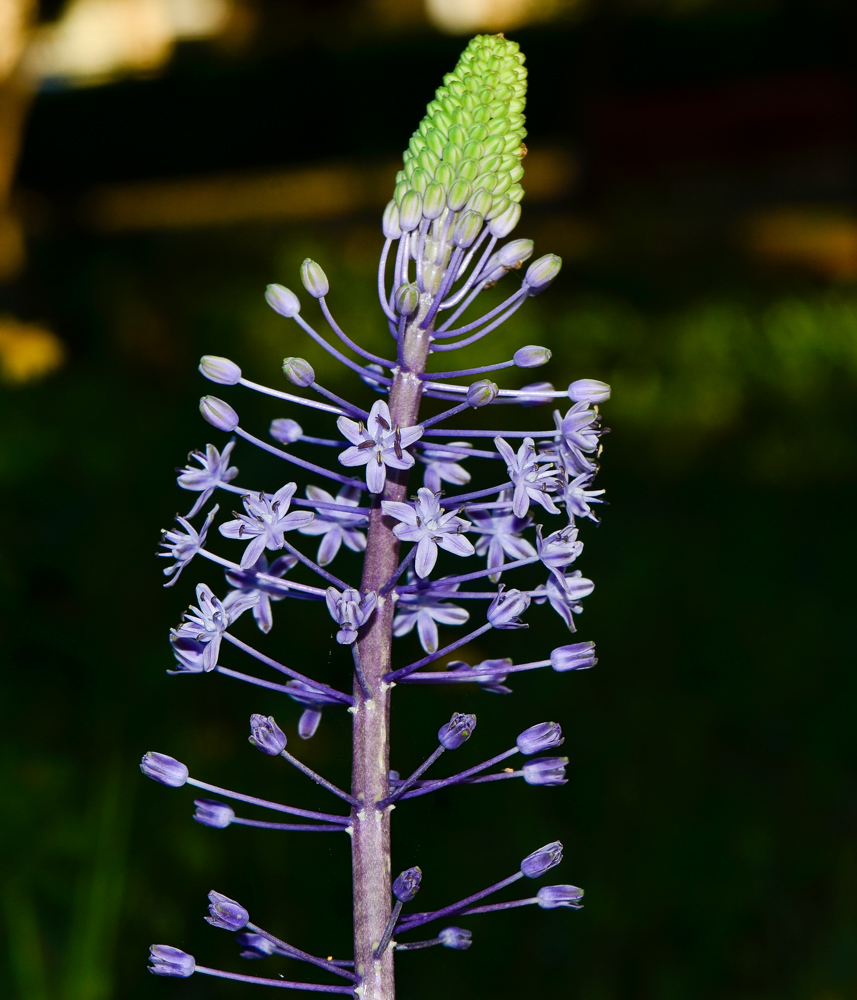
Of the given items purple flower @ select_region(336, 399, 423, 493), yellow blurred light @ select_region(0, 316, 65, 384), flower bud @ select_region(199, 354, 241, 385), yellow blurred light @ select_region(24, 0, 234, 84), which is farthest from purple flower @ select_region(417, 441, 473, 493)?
yellow blurred light @ select_region(24, 0, 234, 84)

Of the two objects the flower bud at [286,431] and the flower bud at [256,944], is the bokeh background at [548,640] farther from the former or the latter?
the flower bud at [286,431]

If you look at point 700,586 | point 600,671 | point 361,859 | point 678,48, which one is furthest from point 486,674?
point 678,48

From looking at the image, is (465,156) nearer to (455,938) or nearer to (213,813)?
(213,813)

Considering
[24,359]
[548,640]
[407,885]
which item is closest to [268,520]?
[407,885]

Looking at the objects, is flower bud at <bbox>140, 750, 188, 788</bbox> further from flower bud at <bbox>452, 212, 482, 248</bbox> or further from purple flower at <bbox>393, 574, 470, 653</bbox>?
flower bud at <bbox>452, 212, 482, 248</bbox>

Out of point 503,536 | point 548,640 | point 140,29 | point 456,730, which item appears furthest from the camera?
point 140,29

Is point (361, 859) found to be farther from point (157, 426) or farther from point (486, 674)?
point (157, 426)
